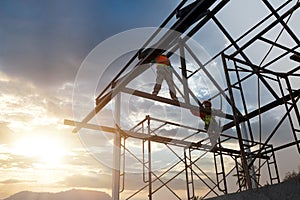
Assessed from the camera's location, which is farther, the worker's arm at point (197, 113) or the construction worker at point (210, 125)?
the construction worker at point (210, 125)

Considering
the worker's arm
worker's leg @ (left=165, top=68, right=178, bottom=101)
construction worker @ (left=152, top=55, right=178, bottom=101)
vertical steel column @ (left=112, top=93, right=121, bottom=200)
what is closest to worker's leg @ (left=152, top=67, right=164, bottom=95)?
construction worker @ (left=152, top=55, right=178, bottom=101)

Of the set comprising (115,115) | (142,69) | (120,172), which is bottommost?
(120,172)

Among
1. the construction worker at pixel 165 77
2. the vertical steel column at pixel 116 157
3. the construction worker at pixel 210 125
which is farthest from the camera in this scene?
the construction worker at pixel 210 125

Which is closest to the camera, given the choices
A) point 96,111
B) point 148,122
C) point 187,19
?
point 187,19

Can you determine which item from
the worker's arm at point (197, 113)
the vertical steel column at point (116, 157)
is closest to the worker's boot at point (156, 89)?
the vertical steel column at point (116, 157)

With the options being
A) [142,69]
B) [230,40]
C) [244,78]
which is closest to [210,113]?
[244,78]

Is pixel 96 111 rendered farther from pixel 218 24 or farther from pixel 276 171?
pixel 276 171

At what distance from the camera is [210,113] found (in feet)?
28.9

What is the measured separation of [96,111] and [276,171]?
846 centimetres

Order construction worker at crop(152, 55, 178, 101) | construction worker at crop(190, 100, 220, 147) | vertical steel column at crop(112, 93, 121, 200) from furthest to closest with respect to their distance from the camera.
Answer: construction worker at crop(190, 100, 220, 147)
construction worker at crop(152, 55, 178, 101)
vertical steel column at crop(112, 93, 121, 200)

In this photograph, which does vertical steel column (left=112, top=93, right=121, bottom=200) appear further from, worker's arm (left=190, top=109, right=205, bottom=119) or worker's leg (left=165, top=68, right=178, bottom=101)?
worker's arm (left=190, top=109, right=205, bottom=119)

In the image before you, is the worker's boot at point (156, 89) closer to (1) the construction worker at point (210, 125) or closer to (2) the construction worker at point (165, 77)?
(2) the construction worker at point (165, 77)

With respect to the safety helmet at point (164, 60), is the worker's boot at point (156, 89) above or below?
below

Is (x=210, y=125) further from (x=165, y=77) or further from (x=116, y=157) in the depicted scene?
(x=116, y=157)
